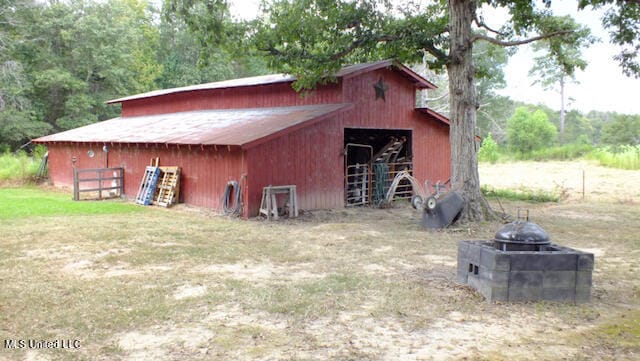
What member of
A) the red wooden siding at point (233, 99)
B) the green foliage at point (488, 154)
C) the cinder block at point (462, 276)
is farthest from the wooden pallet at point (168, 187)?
the green foliage at point (488, 154)

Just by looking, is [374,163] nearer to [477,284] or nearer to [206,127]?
[206,127]

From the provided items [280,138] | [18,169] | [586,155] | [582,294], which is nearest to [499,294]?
[582,294]

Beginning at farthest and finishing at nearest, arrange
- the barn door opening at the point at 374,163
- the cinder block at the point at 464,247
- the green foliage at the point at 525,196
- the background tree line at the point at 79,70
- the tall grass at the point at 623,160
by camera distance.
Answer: the background tree line at the point at 79,70
the tall grass at the point at 623,160
the green foliage at the point at 525,196
the barn door opening at the point at 374,163
the cinder block at the point at 464,247

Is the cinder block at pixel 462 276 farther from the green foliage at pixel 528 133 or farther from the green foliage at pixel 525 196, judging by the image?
the green foliage at pixel 528 133

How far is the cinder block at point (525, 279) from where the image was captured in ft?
20.3

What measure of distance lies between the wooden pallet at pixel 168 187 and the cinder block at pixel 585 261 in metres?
12.0

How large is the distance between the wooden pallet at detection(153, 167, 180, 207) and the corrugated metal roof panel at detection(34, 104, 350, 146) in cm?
96

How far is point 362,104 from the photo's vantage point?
1589cm

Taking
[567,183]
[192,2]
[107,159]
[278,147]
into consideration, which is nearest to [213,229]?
[278,147]

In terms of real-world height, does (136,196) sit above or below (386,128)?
below

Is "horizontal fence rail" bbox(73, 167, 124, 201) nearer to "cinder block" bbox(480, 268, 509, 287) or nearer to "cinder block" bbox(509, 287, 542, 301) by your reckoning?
"cinder block" bbox(480, 268, 509, 287)

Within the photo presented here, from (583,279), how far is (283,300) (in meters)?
3.71

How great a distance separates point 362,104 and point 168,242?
8190 mm

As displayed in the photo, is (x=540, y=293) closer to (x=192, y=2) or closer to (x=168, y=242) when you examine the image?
(x=168, y=242)
